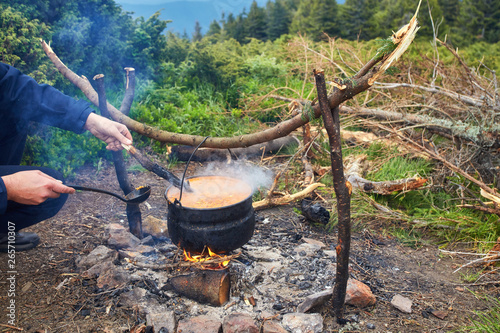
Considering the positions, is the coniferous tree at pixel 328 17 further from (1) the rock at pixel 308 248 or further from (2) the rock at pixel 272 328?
(2) the rock at pixel 272 328

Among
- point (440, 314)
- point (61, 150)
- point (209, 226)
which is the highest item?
Result: point (61, 150)

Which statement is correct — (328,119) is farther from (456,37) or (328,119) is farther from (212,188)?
(456,37)

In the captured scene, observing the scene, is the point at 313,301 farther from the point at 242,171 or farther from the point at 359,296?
the point at 242,171

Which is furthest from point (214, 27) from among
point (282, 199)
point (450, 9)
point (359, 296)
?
point (359, 296)

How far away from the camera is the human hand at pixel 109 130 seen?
3.04 m

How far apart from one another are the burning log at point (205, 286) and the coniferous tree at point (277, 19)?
53.5 ft

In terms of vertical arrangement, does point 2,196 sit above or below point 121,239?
above

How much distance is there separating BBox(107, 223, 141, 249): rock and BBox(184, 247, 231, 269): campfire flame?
753 mm

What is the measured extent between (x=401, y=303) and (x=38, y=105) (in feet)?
12.2

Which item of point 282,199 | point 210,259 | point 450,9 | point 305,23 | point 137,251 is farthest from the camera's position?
point 305,23

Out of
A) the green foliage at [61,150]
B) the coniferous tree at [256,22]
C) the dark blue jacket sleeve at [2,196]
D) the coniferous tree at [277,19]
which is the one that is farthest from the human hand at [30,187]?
the coniferous tree at [256,22]

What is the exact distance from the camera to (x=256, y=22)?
17.6 metres

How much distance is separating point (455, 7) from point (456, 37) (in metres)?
2.64

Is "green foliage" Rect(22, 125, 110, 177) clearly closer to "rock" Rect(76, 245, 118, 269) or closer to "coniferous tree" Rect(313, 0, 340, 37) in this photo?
"rock" Rect(76, 245, 118, 269)
